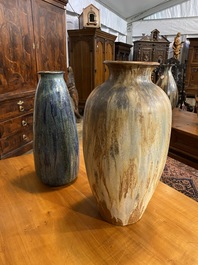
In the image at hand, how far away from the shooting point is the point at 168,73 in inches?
59.6

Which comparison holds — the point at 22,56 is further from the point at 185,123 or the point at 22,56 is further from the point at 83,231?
the point at 83,231

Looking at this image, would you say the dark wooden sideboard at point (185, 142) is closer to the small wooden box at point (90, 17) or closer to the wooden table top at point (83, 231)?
the wooden table top at point (83, 231)

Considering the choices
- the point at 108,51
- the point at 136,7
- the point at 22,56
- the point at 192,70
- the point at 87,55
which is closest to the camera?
the point at 22,56

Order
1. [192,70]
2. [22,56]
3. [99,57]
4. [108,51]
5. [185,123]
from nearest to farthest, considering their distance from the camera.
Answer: [185,123] < [22,56] < [99,57] < [108,51] < [192,70]

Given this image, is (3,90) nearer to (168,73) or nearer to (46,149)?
(46,149)

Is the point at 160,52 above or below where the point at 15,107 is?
above

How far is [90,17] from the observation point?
3088 mm

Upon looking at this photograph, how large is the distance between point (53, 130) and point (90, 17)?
311cm

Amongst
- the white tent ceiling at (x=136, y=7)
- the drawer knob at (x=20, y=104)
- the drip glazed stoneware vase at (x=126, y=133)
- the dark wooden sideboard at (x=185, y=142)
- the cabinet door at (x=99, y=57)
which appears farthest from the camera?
the white tent ceiling at (x=136, y=7)

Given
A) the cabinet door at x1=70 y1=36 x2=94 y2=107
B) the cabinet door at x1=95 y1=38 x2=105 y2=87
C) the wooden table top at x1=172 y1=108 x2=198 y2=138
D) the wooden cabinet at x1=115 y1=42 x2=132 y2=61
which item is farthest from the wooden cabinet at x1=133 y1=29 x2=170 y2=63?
the wooden table top at x1=172 y1=108 x2=198 y2=138

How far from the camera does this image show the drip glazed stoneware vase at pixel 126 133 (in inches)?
14.4

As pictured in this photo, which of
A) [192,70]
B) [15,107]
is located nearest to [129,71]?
[15,107]

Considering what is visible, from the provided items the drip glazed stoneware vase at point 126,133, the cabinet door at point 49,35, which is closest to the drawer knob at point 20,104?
the cabinet door at point 49,35

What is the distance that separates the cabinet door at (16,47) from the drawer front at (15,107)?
88mm
